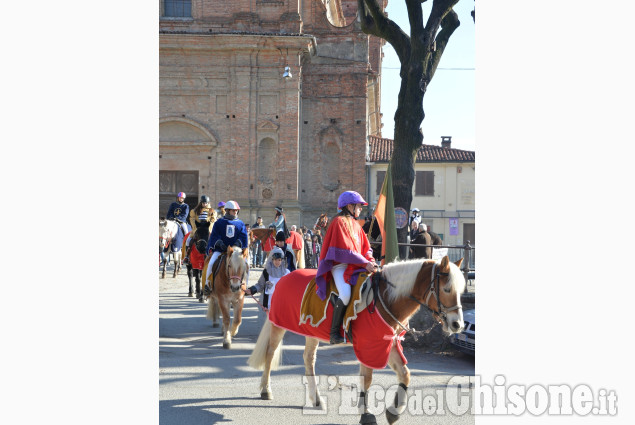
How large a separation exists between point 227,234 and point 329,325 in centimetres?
477

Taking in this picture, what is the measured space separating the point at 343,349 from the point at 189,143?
19.4 m

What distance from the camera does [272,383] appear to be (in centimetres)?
727

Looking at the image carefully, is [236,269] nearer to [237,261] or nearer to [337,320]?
[237,261]

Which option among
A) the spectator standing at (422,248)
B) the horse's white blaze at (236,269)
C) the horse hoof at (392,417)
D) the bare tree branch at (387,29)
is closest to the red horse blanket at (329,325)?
the horse hoof at (392,417)

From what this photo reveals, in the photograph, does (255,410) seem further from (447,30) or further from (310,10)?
(310,10)

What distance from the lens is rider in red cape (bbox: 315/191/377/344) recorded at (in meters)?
5.70

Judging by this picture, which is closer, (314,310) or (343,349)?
(314,310)

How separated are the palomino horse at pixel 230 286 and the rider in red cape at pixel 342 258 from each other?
3295 mm

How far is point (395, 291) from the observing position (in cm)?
552

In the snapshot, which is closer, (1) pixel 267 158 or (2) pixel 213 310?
(2) pixel 213 310

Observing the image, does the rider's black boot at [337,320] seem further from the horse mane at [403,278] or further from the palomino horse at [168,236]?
the palomino horse at [168,236]

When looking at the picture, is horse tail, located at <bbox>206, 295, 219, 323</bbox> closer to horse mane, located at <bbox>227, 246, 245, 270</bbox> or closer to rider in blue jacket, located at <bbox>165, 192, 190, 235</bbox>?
horse mane, located at <bbox>227, 246, 245, 270</bbox>

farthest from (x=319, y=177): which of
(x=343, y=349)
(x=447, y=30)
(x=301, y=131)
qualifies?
(x=343, y=349)

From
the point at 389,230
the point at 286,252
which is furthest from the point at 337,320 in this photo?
the point at 286,252
